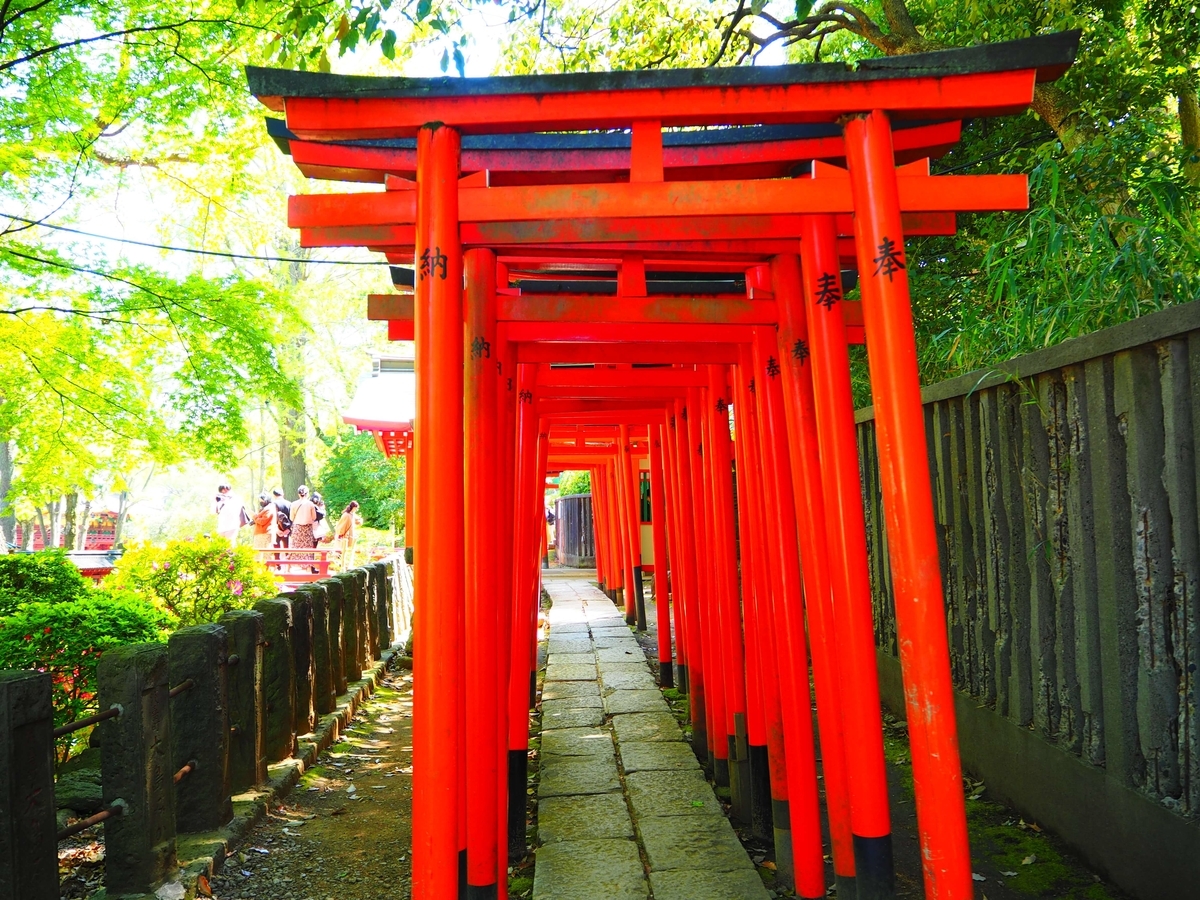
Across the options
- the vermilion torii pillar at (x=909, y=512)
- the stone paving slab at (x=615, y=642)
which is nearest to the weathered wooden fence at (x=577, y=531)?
the stone paving slab at (x=615, y=642)

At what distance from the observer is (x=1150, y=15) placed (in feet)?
21.2

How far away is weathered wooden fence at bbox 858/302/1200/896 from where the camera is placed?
305 centimetres

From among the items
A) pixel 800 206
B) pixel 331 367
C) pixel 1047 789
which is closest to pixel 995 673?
pixel 1047 789

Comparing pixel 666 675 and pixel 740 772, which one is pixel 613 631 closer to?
pixel 666 675

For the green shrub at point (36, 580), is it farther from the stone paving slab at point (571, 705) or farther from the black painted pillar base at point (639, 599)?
the black painted pillar base at point (639, 599)

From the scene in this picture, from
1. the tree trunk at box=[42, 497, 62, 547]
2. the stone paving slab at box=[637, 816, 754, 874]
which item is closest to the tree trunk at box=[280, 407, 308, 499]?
the tree trunk at box=[42, 497, 62, 547]

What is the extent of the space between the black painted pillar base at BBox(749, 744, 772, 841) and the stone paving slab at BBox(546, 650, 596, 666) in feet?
13.5

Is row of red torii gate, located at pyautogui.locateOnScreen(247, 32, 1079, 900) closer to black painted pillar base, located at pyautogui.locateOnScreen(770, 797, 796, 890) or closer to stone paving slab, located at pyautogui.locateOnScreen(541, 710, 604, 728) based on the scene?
black painted pillar base, located at pyautogui.locateOnScreen(770, 797, 796, 890)

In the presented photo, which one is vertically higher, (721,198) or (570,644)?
Answer: (721,198)

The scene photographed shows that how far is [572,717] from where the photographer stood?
6.89 m

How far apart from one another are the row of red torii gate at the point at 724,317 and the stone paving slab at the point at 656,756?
1262mm

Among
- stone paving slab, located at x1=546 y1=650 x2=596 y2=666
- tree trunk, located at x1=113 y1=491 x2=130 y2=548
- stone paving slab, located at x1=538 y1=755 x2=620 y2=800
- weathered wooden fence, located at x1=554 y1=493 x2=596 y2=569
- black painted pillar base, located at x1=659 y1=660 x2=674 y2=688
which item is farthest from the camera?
tree trunk, located at x1=113 y1=491 x2=130 y2=548

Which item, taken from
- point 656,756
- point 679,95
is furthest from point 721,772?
point 679,95

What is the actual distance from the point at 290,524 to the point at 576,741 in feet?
45.6
